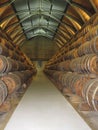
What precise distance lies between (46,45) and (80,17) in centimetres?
1414

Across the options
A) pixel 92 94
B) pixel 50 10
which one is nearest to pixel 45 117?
pixel 92 94

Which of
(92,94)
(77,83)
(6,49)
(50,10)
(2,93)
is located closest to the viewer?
(92,94)

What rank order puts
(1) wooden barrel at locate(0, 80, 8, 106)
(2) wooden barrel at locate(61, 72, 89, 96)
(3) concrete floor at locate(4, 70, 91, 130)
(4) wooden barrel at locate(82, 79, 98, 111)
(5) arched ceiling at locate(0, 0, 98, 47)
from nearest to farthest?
1. (3) concrete floor at locate(4, 70, 91, 130)
2. (4) wooden barrel at locate(82, 79, 98, 111)
3. (1) wooden barrel at locate(0, 80, 8, 106)
4. (2) wooden barrel at locate(61, 72, 89, 96)
5. (5) arched ceiling at locate(0, 0, 98, 47)

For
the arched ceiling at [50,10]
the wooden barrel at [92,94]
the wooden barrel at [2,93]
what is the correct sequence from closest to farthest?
the wooden barrel at [92,94]
the wooden barrel at [2,93]
the arched ceiling at [50,10]

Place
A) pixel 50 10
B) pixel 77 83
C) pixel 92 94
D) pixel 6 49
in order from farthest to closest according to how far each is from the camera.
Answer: pixel 50 10, pixel 6 49, pixel 77 83, pixel 92 94

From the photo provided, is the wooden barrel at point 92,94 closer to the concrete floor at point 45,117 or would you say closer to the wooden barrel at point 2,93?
the concrete floor at point 45,117

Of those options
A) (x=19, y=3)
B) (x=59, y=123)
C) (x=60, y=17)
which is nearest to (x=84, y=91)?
(x=59, y=123)

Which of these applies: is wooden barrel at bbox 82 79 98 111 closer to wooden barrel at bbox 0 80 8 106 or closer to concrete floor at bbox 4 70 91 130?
concrete floor at bbox 4 70 91 130

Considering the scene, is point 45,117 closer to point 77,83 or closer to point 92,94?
point 92,94

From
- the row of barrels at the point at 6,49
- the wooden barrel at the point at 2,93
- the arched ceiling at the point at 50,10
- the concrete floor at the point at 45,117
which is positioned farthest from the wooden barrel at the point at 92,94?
the arched ceiling at the point at 50,10

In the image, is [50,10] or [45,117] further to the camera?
[50,10]

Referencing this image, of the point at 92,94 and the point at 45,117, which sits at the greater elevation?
the point at 92,94

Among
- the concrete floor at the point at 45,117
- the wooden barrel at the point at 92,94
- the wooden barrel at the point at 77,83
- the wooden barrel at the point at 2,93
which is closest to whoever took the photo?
the concrete floor at the point at 45,117

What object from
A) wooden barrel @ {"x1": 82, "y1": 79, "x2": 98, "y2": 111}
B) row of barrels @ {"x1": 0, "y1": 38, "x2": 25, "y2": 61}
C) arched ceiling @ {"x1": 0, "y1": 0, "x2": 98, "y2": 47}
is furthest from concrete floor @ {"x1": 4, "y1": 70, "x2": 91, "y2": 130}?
arched ceiling @ {"x1": 0, "y1": 0, "x2": 98, "y2": 47}
